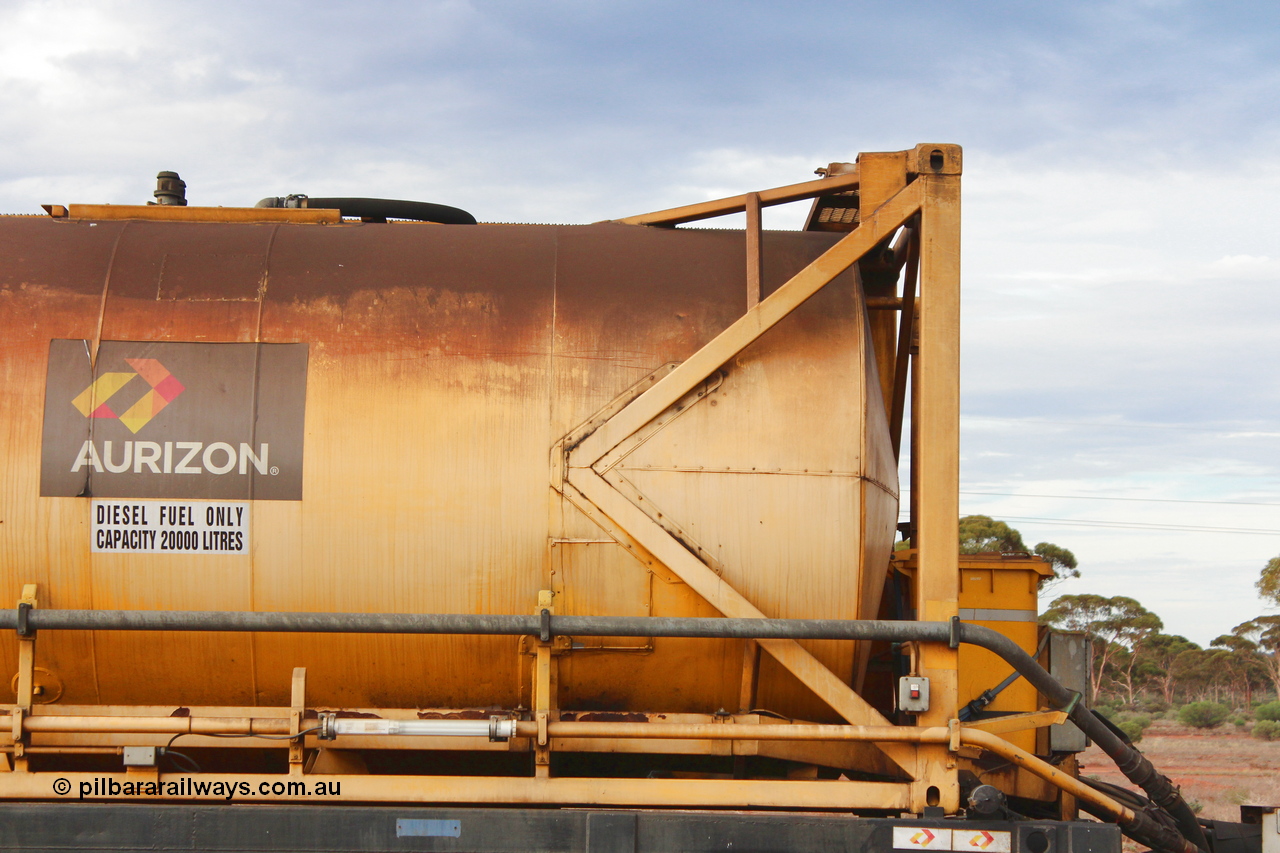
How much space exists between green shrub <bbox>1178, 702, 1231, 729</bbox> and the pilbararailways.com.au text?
88.6ft

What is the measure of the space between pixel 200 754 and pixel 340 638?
1.00 m

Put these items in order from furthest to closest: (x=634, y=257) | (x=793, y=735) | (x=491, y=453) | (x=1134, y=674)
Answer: (x=1134, y=674) < (x=634, y=257) < (x=491, y=453) < (x=793, y=735)

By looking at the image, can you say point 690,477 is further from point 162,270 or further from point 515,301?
point 162,270

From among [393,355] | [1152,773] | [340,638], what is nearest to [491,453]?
[393,355]

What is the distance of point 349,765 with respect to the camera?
16.7 feet

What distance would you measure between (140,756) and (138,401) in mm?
1596

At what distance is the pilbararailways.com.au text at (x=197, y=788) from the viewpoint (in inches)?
188

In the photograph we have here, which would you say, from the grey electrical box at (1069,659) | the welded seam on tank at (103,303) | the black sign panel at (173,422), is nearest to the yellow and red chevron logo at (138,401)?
the black sign panel at (173,422)

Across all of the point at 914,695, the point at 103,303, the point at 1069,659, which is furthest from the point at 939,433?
the point at 103,303

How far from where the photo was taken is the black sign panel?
4934 millimetres

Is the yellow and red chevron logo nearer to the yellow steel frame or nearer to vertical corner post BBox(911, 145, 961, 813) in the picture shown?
the yellow steel frame

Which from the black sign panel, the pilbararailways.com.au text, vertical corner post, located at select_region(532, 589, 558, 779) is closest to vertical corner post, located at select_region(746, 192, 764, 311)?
vertical corner post, located at select_region(532, 589, 558, 779)

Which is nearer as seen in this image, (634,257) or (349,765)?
(349,765)

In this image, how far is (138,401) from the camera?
4.99 m
